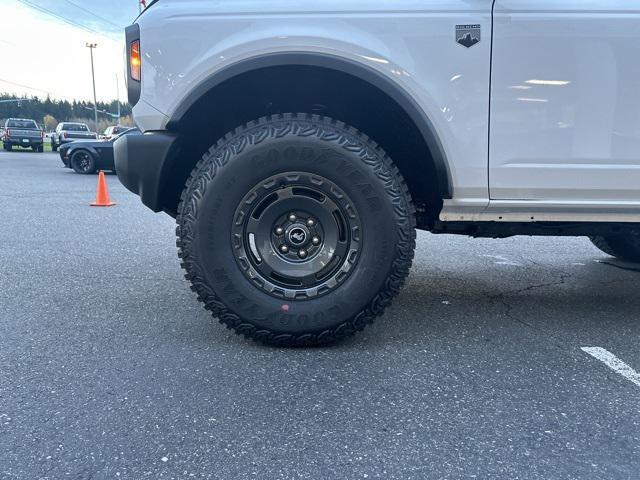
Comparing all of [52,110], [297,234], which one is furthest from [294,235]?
[52,110]

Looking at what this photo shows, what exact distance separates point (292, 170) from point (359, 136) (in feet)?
1.24

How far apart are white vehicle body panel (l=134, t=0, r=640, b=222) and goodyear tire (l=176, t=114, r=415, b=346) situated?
0.37 m

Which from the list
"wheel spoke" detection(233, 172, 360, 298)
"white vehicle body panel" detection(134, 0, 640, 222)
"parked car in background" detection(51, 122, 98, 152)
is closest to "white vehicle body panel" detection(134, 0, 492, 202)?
"white vehicle body panel" detection(134, 0, 640, 222)

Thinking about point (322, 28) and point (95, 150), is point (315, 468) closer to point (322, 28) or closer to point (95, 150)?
point (322, 28)

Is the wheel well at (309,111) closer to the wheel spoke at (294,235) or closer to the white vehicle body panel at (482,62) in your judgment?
the white vehicle body panel at (482,62)

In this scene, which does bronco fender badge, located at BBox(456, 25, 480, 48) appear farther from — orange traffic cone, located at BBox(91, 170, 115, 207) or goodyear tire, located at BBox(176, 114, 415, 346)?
orange traffic cone, located at BBox(91, 170, 115, 207)

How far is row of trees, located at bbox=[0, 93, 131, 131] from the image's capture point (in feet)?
321

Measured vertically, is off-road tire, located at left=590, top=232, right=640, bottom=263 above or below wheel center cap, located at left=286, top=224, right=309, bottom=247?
below

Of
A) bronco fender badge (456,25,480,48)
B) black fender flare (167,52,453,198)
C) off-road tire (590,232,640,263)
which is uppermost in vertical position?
bronco fender badge (456,25,480,48)

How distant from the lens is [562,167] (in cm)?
250

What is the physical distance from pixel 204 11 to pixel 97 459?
1.97 metres

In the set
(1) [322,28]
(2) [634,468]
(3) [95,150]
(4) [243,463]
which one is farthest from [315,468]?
(3) [95,150]

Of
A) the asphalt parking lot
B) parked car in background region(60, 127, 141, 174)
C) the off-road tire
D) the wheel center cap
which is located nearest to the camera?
the asphalt parking lot

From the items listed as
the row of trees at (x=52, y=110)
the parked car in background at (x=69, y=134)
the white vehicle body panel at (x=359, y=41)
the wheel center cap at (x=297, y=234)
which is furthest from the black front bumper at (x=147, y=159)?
the row of trees at (x=52, y=110)
